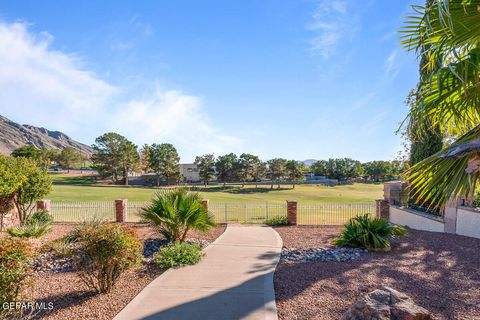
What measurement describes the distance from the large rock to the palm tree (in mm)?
1197

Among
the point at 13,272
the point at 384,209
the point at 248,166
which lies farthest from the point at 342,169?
the point at 13,272

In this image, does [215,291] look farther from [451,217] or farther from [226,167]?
[226,167]

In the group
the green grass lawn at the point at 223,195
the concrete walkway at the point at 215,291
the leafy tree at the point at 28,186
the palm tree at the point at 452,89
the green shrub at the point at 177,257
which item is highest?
the palm tree at the point at 452,89

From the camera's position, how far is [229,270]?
6.95 meters

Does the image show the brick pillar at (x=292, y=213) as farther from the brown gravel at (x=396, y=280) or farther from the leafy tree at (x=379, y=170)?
the leafy tree at (x=379, y=170)

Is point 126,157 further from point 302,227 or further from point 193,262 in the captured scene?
point 193,262

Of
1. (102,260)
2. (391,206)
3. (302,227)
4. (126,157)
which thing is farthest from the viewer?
(126,157)

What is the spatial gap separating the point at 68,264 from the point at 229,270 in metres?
4.21

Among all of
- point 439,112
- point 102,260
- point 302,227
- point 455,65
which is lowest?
point 302,227

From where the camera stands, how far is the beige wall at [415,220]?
460 inches

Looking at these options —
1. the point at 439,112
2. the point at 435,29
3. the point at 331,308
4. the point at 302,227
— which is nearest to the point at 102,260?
the point at 331,308

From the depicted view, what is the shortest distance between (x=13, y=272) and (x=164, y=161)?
64.1 metres

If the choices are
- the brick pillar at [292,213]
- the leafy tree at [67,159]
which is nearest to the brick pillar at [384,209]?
the brick pillar at [292,213]

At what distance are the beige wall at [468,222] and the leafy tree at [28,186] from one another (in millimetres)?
17135
